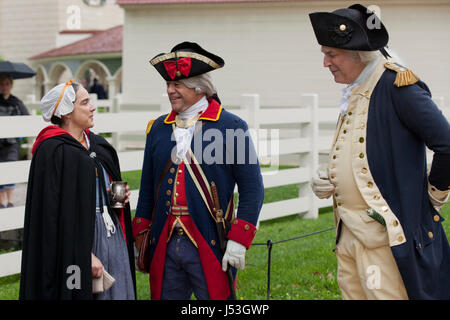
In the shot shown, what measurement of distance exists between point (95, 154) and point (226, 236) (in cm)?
98

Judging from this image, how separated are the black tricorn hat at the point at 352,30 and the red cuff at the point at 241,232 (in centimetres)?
115

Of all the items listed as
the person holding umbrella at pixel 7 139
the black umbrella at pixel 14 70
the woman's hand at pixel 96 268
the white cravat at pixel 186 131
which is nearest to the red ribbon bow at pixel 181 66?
the white cravat at pixel 186 131

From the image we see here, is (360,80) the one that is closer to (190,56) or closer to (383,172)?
(383,172)

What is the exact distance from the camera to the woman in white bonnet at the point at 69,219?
168 inches

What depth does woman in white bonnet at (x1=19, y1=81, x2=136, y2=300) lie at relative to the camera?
4.26 meters

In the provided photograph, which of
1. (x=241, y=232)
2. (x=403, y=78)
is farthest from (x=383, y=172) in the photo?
(x=241, y=232)

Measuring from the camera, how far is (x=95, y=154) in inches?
183

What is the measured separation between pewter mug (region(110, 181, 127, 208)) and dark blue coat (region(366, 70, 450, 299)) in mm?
1590

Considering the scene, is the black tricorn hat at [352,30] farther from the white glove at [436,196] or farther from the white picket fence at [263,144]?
the white picket fence at [263,144]
